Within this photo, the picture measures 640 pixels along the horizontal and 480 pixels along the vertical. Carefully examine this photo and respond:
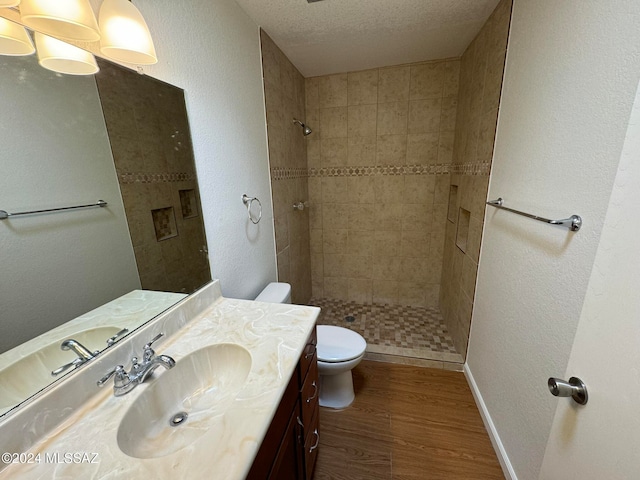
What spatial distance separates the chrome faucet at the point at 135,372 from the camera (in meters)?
0.74

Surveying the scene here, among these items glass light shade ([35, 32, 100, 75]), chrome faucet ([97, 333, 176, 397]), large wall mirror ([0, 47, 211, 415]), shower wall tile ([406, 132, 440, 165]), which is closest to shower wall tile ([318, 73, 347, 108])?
shower wall tile ([406, 132, 440, 165])

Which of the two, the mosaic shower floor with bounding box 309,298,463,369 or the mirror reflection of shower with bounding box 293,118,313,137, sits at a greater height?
the mirror reflection of shower with bounding box 293,118,313,137

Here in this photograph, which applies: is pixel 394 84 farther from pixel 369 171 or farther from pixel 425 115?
pixel 369 171

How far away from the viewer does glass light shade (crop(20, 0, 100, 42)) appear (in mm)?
570

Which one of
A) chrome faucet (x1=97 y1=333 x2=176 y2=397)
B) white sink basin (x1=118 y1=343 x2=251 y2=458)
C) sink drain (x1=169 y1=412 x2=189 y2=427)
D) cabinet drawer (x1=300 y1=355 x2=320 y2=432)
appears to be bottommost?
cabinet drawer (x1=300 y1=355 x2=320 y2=432)

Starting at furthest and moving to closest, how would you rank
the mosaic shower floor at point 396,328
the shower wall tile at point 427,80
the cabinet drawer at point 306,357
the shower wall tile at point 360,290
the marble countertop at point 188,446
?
the shower wall tile at point 360,290 → the shower wall tile at point 427,80 → the mosaic shower floor at point 396,328 → the cabinet drawer at point 306,357 → the marble countertop at point 188,446

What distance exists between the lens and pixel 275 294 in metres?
1.65

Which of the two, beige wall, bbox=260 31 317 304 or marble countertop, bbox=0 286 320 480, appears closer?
marble countertop, bbox=0 286 320 480

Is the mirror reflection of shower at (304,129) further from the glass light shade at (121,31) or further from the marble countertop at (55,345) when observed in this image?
the marble countertop at (55,345)

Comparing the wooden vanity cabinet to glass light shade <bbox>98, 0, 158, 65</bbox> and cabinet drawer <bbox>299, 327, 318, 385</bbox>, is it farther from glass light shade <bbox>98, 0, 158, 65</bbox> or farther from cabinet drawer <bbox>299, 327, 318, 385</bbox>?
glass light shade <bbox>98, 0, 158, 65</bbox>

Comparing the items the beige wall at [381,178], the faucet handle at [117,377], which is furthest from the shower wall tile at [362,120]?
the faucet handle at [117,377]

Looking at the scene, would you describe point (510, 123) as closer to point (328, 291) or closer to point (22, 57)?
point (22, 57)

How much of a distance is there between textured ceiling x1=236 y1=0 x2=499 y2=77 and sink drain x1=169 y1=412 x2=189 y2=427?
1913mm

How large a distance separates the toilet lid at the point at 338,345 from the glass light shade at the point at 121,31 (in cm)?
156
